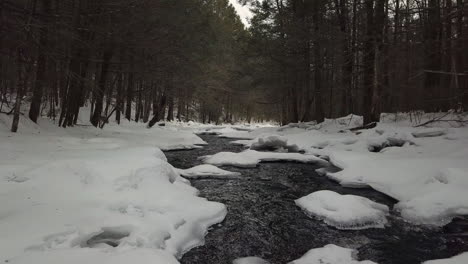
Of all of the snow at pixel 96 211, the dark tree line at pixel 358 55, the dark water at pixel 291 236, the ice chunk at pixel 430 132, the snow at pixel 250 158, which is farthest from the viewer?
the snow at pixel 250 158

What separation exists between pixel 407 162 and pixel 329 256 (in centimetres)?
538

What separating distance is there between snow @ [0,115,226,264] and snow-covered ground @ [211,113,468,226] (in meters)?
3.91

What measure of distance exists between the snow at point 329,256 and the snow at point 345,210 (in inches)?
45.2

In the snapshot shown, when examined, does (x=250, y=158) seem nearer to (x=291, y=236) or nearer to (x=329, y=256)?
(x=291, y=236)

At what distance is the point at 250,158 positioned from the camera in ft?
40.6

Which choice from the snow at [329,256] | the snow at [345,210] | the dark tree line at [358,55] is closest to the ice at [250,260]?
the snow at [329,256]

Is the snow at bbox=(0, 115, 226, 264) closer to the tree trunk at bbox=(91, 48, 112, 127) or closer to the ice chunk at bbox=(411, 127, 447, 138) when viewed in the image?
the tree trunk at bbox=(91, 48, 112, 127)

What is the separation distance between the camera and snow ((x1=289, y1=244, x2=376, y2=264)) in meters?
4.56

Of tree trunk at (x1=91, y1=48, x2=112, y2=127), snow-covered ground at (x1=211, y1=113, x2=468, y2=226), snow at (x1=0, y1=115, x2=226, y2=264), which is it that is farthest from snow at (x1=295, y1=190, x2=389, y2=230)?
tree trunk at (x1=91, y1=48, x2=112, y2=127)

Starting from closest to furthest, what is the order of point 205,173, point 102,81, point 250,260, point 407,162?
point 250,260 < point 407,162 < point 205,173 < point 102,81

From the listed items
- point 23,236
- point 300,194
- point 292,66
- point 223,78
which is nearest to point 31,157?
point 23,236

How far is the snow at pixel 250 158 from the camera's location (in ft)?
38.4

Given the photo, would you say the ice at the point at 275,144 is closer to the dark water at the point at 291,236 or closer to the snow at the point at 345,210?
the dark water at the point at 291,236

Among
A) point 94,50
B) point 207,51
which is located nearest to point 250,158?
point 94,50
